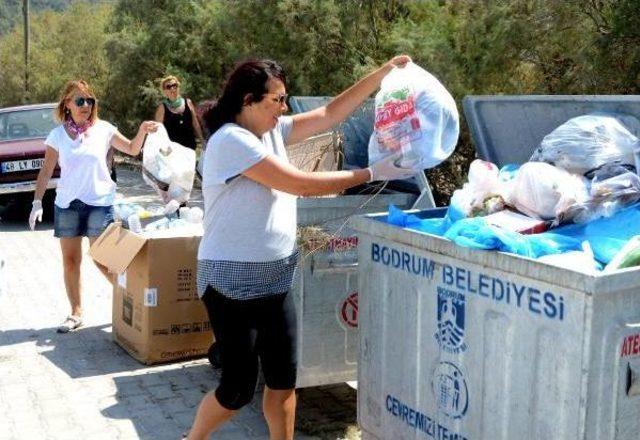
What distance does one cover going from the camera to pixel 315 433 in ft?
14.6

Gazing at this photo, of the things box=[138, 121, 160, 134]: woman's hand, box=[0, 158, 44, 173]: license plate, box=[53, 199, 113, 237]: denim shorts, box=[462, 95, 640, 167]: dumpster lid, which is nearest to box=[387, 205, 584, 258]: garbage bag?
box=[462, 95, 640, 167]: dumpster lid

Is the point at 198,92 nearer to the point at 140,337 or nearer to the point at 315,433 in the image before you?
the point at 140,337

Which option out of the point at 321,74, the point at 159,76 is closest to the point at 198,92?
the point at 159,76

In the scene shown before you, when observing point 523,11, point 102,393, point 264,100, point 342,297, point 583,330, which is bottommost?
point 102,393

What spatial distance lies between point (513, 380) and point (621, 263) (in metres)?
0.51

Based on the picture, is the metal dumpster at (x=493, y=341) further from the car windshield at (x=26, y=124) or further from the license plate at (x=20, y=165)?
the car windshield at (x=26, y=124)

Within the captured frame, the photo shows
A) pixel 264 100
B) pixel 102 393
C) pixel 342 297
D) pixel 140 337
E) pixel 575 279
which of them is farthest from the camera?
A: pixel 140 337

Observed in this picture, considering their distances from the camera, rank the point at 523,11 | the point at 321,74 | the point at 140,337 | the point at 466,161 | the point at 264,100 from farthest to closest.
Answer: the point at 321,74
the point at 466,161
the point at 523,11
the point at 140,337
the point at 264,100

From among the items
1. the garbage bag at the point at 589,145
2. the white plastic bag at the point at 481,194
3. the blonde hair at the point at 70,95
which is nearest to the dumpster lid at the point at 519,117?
the garbage bag at the point at 589,145

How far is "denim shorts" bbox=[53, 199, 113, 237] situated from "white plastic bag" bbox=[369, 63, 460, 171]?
308cm

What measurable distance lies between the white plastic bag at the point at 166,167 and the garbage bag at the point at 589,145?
320 cm

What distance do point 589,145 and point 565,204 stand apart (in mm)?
333

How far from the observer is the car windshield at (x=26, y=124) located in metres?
11.7

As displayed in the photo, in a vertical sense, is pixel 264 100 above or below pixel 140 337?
above
